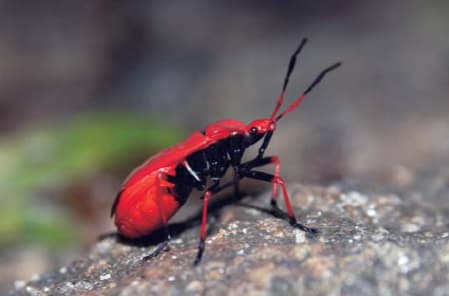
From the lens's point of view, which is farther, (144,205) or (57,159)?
(57,159)

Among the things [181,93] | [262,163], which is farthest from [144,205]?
[181,93]

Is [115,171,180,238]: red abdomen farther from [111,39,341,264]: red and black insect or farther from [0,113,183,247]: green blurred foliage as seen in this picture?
[0,113,183,247]: green blurred foliage

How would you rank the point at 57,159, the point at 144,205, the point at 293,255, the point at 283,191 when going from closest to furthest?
1. the point at 293,255
2. the point at 283,191
3. the point at 144,205
4. the point at 57,159

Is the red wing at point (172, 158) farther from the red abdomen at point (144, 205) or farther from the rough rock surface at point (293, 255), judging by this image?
the rough rock surface at point (293, 255)

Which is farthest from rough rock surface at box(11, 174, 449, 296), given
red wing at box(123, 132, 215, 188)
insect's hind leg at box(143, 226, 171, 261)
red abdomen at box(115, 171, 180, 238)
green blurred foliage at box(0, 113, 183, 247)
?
green blurred foliage at box(0, 113, 183, 247)

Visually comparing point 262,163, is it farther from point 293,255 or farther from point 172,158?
point 293,255
